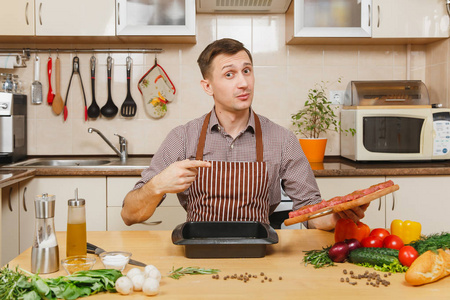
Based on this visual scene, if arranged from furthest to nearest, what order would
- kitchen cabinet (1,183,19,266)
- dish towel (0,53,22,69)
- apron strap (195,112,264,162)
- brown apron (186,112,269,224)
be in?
dish towel (0,53,22,69) < kitchen cabinet (1,183,19,266) < apron strap (195,112,264,162) < brown apron (186,112,269,224)

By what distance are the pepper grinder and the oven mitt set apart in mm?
2135

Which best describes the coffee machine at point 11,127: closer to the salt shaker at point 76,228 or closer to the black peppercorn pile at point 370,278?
the salt shaker at point 76,228

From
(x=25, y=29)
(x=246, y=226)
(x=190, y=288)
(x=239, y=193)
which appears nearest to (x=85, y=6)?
(x=25, y=29)

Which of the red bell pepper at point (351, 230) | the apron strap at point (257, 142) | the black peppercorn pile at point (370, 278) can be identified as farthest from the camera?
the apron strap at point (257, 142)

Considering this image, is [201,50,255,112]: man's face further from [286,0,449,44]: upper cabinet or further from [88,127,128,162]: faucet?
[88,127,128,162]: faucet

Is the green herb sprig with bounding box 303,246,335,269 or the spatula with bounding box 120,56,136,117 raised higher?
the spatula with bounding box 120,56,136,117

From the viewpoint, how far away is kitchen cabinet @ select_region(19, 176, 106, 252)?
2771 millimetres

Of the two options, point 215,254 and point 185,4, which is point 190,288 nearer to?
point 215,254

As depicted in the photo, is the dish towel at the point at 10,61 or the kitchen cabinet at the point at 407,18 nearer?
the kitchen cabinet at the point at 407,18

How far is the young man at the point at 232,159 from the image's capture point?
6.40 ft

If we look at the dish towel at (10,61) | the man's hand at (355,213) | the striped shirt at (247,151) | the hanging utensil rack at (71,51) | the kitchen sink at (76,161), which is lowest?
the man's hand at (355,213)

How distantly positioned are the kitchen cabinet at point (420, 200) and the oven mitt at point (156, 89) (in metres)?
1.57

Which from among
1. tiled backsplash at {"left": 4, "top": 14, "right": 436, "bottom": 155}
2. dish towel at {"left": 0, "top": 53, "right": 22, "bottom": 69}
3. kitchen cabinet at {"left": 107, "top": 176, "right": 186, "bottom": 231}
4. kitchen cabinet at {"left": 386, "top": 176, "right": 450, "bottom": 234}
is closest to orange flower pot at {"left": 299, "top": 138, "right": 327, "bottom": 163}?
tiled backsplash at {"left": 4, "top": 14, "right": 436, "bottom": 155}

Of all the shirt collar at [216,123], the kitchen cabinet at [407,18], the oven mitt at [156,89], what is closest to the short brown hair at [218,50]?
the shirt collar at [216,123]
